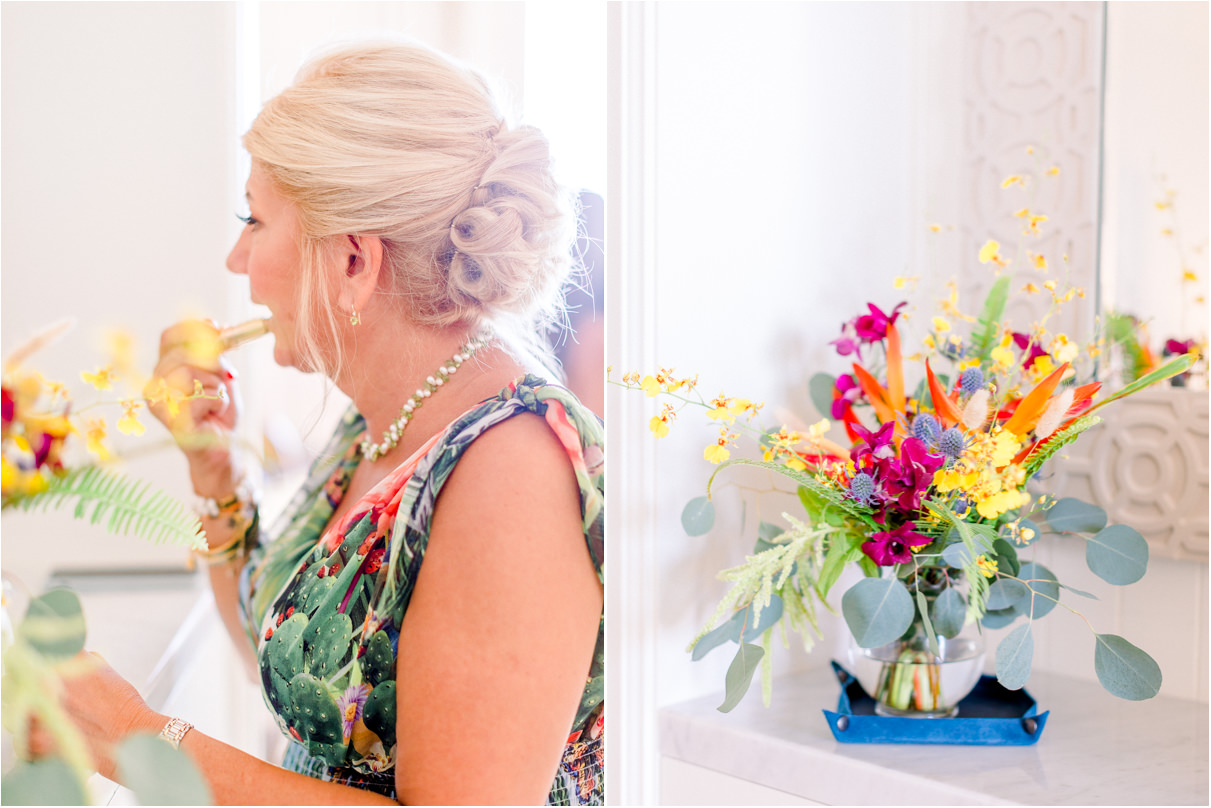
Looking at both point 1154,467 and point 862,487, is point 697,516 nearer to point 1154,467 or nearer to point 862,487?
point 862,487

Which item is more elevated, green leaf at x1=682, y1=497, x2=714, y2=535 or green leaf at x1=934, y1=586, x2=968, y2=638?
green leaf at x1=682, y1=497, x2=714, y2=535

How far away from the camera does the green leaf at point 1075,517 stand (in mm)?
1097

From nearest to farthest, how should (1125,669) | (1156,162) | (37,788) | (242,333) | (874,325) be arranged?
(37,788), (242,333), (1125,669), (874,325), (1156,162)

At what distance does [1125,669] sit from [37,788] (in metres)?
0.96

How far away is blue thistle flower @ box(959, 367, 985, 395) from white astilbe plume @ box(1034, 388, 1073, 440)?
0.08 meters

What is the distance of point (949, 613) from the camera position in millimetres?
1034

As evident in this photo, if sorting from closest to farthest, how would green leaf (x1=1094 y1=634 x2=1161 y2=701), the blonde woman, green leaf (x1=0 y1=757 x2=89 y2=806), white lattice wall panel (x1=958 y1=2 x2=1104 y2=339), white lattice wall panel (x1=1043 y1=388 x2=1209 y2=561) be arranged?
green leaf (x1=0 y1=757 x2=89 y2=806) < the blonde woman < green leaf (x1=1094 y1=634 x2=1161 y2=701) < white lattice wall panel (x1=1043 y1=388 x2=1209 y2=561) < white lattice wall panel (x1=958 y1=2 x2=1104 y2=339)

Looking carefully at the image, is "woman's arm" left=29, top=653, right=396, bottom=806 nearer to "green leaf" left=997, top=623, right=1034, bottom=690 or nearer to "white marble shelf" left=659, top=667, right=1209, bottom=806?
"white marble shelf" left=659, top=667, right=1209, bottom=806

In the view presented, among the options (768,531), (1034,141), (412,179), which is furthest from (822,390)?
(412,179)

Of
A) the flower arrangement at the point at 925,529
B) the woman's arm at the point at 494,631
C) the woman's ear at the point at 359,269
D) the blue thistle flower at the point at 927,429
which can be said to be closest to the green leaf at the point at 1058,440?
the flower arrangement at the point at 925,529

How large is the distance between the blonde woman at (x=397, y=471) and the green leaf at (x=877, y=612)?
343 mm

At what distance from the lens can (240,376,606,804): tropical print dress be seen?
728 mm

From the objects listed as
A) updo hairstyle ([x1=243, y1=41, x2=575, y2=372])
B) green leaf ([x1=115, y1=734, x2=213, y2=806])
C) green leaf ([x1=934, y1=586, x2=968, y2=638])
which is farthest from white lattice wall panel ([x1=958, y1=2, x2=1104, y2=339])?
green leaf ([x1=115, y1=734, x2=213, y2=806])

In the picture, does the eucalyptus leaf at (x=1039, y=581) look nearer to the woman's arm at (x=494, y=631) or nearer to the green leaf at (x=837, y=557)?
the green leaf at (x=837, y=557)
